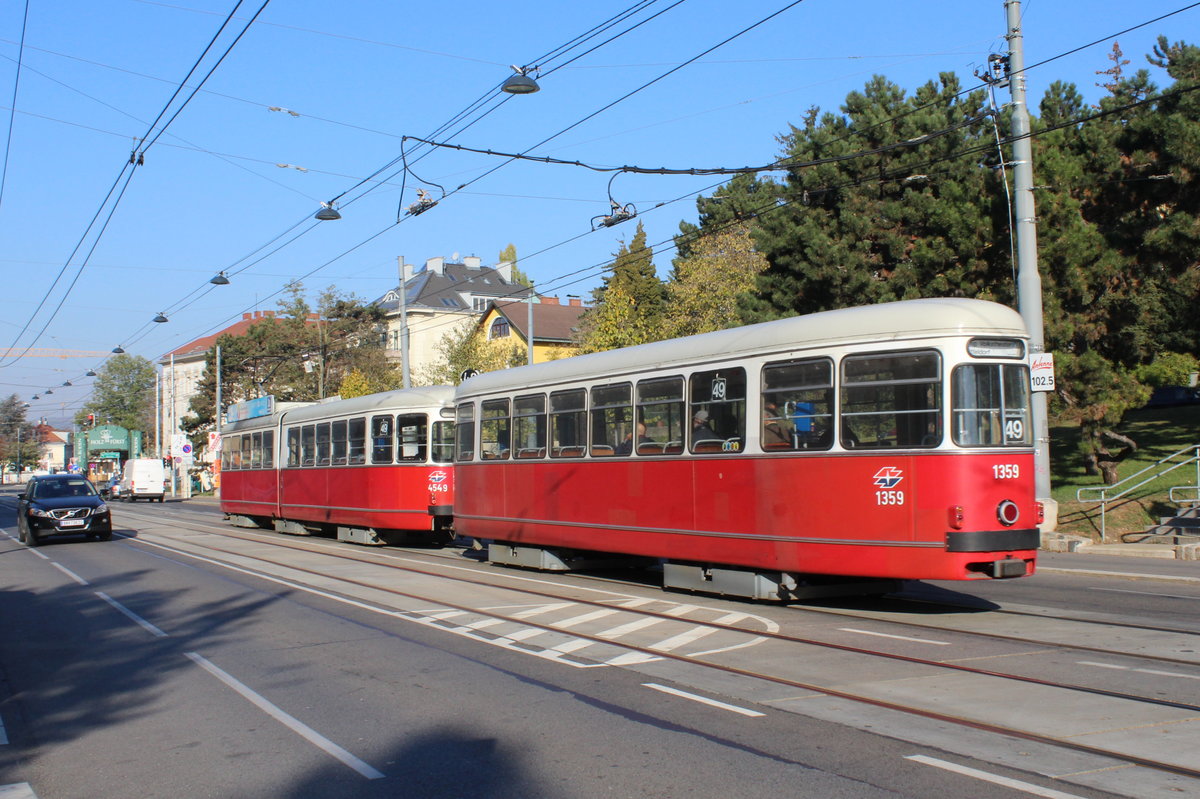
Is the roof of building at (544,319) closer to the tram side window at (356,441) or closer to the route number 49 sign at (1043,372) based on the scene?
the tram side window at (356,441)

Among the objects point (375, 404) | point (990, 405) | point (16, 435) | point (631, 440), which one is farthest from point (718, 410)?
point (16, 435)

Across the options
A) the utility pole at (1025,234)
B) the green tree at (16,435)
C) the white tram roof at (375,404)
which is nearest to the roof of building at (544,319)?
the white tram roof at (375,404)

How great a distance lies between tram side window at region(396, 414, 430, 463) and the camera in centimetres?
2219

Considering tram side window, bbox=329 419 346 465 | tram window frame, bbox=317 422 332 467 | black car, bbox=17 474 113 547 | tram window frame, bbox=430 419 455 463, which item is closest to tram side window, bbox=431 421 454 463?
tram window frame, bbox=430 419 455 463

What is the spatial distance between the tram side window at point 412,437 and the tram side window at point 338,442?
274 cm

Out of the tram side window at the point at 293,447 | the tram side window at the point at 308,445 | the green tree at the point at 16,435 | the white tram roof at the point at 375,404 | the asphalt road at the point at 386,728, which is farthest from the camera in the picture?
the green tree at the point at 16,435

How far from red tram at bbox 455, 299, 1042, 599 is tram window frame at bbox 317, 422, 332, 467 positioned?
11429 millimetres

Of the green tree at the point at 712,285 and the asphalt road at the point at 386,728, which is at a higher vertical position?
the green tree at the point at 712,285

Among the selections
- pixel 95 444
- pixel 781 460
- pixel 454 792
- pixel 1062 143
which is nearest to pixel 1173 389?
pixel 1062 143

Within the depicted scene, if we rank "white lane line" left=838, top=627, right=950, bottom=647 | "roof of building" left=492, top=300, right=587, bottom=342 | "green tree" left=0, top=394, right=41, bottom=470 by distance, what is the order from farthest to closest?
"green tree" left=0, top=394, right=41, bottom=470 → "roof of building" left=492, top=300, right=587, bottom=342 → "white lane line" left=838, top=627, right=950, bottom=647

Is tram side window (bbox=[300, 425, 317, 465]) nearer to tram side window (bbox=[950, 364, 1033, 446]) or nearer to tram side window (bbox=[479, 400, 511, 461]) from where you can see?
tram side window (bbox=[479, 400, 511, 461])

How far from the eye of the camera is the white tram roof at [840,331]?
10.8 m

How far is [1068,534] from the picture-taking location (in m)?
19.8

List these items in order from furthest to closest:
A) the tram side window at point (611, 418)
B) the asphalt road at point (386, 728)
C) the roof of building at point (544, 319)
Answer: the roof of building at point (544, 319)
the tram side window at point (611, 418)
the asphalt road at point (386, 728)
